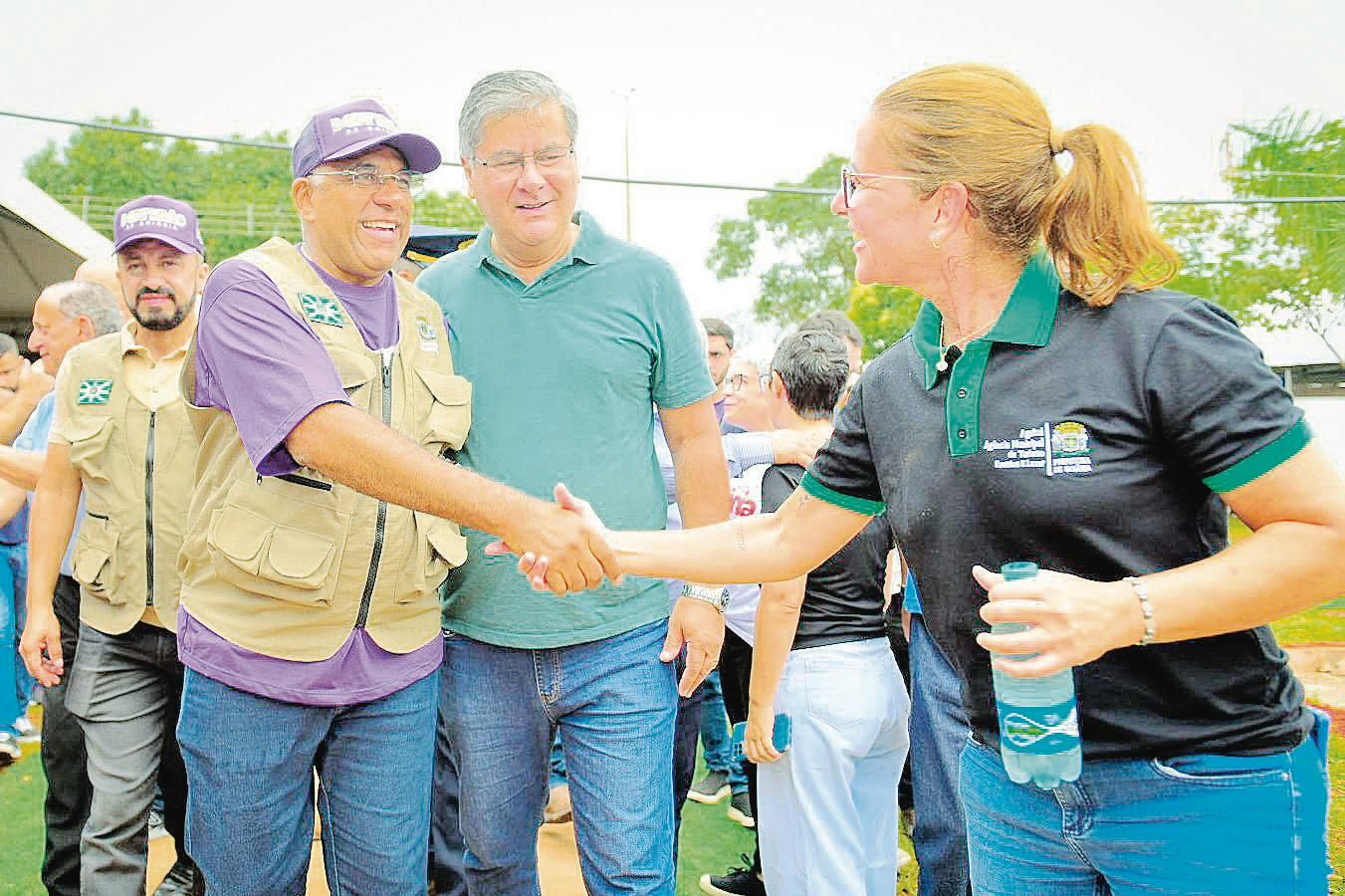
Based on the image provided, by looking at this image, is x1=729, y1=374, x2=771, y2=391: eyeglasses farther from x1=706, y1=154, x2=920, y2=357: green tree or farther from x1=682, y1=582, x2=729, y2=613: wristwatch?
x1=706, y1=154, x2=920, y2=357: green tree

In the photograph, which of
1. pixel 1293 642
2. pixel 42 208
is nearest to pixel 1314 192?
pixel 1293 642

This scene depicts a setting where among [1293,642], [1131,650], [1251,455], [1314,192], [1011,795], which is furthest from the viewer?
[1314,192]

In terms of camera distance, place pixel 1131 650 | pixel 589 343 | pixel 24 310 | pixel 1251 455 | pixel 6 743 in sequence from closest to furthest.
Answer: pixel 1251 455
pixel 1131 650
pixel 589 343
pixel 6 743
pixel 24 310

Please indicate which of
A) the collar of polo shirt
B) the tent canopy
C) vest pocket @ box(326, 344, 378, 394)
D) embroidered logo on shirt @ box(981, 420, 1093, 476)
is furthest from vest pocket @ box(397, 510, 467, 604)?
the tent canopy

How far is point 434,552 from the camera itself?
2877 mm

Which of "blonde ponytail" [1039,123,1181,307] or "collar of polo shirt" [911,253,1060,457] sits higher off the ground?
"blonde ponytail" [1039,123,1181,307]

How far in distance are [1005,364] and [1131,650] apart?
537mm

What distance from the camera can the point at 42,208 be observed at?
605 inches

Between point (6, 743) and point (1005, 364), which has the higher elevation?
point (1005, 364)

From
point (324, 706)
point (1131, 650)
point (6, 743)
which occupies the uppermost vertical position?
point (1131, 650)

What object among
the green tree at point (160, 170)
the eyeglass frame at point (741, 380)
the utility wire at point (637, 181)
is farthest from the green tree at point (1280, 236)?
the green tree at point (160, 170)

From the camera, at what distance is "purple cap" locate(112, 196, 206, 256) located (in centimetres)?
390

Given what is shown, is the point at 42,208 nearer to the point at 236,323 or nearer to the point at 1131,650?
the point at 236,323

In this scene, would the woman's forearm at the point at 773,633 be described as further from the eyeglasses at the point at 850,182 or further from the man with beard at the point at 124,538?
the man with beard at the point at 124,538
